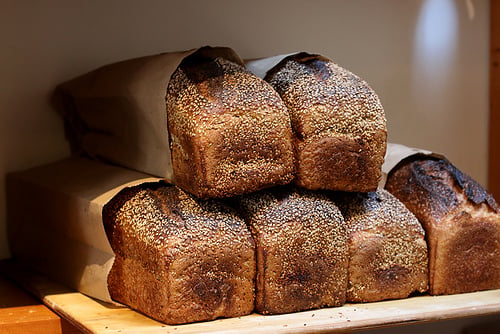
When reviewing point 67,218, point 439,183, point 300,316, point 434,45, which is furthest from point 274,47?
point 300,316

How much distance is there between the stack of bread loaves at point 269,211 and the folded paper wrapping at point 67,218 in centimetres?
6

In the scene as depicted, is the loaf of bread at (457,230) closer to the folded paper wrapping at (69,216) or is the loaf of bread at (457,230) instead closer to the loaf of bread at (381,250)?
the loaf of bread at (381,250)

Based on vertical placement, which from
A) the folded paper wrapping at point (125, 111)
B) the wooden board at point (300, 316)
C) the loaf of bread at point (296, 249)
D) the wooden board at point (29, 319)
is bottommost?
the wooden board at point (29, 319)

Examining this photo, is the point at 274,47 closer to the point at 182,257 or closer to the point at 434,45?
the point at 434,45

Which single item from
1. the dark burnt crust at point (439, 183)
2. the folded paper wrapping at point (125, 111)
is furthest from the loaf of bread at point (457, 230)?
Answer: the folded paper wrapping at point (125, 111)

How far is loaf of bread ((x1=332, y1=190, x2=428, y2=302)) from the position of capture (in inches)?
67.1

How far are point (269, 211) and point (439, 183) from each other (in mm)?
462

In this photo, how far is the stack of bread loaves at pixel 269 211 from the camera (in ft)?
5.10

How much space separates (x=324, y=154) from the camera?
1.64m

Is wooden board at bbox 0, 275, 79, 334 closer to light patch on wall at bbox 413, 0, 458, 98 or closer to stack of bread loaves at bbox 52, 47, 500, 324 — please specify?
stack of bread loaves at bbox 52, 47, 500, 324

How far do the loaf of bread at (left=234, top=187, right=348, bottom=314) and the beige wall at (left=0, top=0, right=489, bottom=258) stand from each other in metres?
0.73

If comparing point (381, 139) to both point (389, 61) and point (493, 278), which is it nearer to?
point (493, 278)

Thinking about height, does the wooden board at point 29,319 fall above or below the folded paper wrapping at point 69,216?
below

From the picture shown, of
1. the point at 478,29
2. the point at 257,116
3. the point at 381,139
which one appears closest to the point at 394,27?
the point at 478,29
